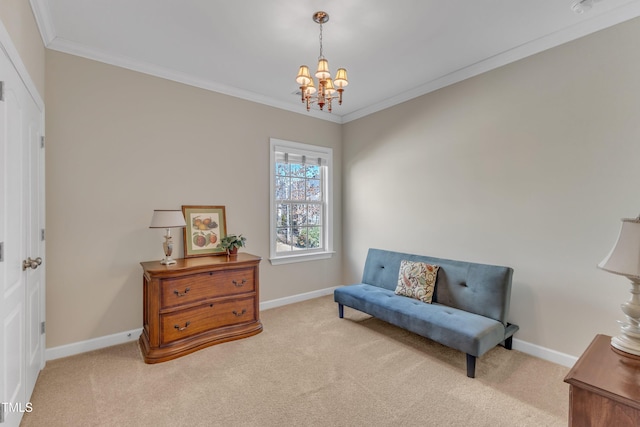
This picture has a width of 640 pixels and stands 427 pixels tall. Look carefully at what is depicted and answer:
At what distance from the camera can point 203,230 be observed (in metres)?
3.47

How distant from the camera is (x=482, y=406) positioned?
203 cm

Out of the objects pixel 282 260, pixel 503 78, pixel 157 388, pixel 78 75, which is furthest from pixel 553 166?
pixel 78 75

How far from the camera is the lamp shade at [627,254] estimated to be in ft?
4.79

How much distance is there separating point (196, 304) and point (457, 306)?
2.58 m

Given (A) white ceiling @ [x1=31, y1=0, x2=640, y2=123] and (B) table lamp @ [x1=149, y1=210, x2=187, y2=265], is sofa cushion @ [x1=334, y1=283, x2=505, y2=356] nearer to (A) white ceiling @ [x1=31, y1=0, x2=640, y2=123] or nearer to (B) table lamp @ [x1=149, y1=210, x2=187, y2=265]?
(B) table lamp @ [x1=149, y1=210, x2=187, y2=265]

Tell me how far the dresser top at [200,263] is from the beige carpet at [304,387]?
2.58ft

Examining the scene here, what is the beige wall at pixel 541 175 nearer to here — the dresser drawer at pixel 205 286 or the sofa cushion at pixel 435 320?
the sofa cushion at pixel 435 320

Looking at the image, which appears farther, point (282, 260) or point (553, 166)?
point (282, 260)

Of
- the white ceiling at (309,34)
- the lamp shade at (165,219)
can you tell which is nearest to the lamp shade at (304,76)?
the white ceiling at (309,34)

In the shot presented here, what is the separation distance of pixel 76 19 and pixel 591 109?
4253 mm

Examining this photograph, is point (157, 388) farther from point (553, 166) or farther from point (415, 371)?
point (553, 166)

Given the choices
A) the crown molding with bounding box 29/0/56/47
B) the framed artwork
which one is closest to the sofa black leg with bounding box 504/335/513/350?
the framed artwork

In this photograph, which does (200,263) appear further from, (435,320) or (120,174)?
(435,320)

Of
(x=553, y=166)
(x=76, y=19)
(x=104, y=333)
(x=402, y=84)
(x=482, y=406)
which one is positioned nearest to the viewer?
(x=482, y=406)
